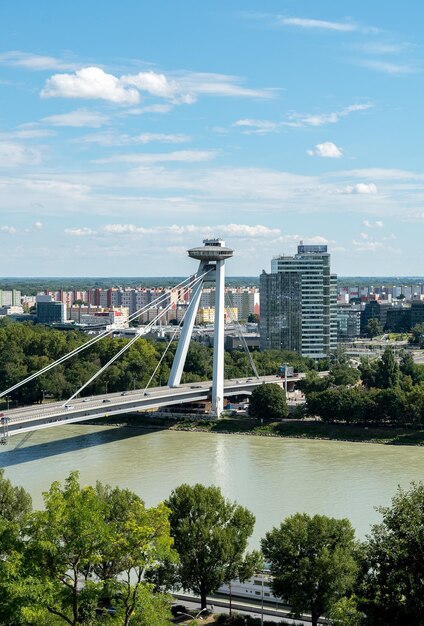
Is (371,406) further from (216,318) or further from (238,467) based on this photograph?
(238,467)

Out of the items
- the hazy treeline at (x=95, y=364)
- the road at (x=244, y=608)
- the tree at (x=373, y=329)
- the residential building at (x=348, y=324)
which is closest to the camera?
the road at (x=244, y=608)

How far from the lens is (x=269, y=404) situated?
20734 millimetres

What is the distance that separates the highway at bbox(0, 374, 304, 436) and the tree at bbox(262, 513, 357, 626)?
27.5ft

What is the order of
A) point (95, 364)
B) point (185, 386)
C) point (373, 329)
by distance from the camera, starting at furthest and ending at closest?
1. point (373, 329)
2. point (95, 364)
3. point (185, 386)

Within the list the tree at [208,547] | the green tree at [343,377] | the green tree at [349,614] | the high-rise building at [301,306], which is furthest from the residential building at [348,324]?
the green tree at [349,614]

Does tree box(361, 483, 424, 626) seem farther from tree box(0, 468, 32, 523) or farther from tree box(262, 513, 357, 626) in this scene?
tree box(0, 468, 32, 523)

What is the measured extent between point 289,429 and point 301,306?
13098 mm

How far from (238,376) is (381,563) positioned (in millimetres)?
20640

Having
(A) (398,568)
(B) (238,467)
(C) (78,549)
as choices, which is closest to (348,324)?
(B) (238,467)

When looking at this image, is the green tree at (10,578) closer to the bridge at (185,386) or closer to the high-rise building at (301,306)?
the bridge at (185,386)

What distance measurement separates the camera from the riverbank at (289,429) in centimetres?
1886

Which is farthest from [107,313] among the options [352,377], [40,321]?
[352,377]

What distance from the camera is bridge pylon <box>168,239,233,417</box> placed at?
70.7 feet

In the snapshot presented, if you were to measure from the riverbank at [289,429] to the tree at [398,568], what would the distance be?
12.9 meters
